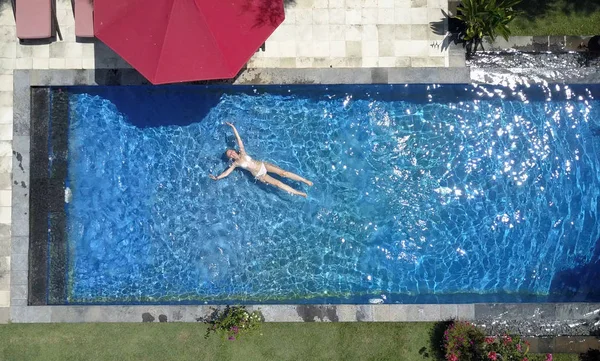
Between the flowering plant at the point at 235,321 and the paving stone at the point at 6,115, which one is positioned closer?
the flowering plant at the point at 235,321

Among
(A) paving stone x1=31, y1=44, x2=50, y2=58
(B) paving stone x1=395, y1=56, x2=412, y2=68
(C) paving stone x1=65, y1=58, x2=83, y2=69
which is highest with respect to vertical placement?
(A) paving stone x1=31, y1=44, x2=50, y2=58

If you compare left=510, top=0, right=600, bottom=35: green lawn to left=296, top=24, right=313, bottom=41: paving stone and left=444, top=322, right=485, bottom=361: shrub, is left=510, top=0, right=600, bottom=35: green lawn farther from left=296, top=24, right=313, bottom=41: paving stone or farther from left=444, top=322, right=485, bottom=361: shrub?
left=444, top=322, right=485, bottom=361: shrub

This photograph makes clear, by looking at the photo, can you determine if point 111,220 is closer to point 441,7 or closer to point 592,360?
point 441,7

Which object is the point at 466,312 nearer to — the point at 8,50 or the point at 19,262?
the point at 19,262

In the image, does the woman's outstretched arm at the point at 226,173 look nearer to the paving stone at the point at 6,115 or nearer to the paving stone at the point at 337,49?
the paving stone at the point at 337,49

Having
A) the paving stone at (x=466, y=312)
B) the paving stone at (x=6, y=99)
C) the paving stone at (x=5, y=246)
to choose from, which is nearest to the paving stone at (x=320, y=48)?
the paving stone at (x=466, y=312)

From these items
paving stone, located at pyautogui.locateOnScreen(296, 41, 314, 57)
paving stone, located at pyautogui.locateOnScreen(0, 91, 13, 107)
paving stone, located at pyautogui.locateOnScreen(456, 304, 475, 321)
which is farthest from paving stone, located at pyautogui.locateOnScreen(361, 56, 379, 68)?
paving stone, located at pyautogui.locateOnScreen(0, 91, 13, 107)

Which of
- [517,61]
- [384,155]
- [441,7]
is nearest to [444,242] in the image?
[384,155]
